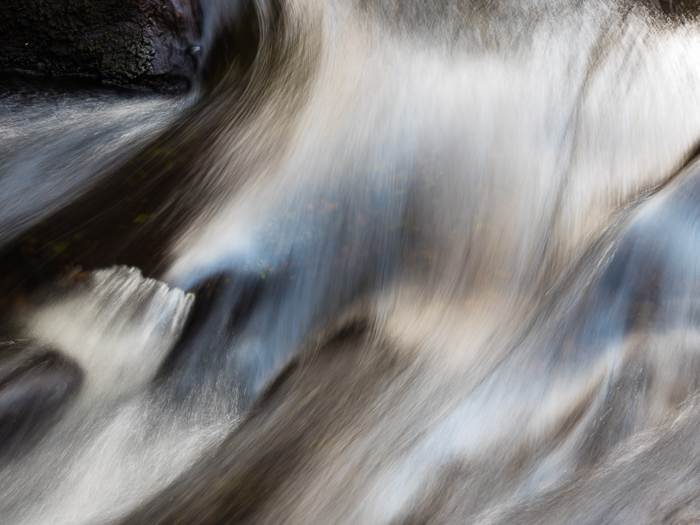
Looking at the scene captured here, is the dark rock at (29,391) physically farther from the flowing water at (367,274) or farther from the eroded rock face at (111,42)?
the eroded rock face at (111,42)

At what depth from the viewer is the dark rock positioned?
210 centimetres

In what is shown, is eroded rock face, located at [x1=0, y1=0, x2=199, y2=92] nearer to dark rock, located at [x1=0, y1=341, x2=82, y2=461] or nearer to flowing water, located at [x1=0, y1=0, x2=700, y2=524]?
flowing water, located at [x1=0, y1=0, x2=700, y2=524]

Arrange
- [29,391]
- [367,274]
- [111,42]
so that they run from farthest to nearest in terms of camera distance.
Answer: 1. [111,42]
2. [367,274]
3. [29,391]

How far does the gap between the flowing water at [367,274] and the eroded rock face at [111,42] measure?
12 centimetres

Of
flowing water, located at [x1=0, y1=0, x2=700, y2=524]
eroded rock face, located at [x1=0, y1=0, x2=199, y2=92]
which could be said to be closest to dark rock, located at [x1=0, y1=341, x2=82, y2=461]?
flowing water, located at [x1=0, y1=0, x2=700, y2=524]

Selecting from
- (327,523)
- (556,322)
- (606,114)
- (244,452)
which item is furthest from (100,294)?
(606,114)

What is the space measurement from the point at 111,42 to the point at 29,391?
6.84 ft

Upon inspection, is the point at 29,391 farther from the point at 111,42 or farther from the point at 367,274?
the point at 111,42

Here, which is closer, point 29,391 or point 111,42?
point 29,391

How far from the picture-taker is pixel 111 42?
326 cm

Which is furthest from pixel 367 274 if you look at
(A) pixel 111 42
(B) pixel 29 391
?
(A) pixel 111 42

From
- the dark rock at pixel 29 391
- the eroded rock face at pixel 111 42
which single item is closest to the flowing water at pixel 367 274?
the dark rock at pixel 29 391

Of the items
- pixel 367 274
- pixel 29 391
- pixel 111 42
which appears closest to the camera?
pixel 29 391

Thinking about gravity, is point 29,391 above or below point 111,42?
below
